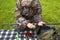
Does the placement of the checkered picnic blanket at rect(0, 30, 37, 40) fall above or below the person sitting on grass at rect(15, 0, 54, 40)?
below

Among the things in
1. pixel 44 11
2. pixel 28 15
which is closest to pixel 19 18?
pixel 28 15

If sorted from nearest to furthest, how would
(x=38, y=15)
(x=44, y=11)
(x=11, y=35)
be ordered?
(x=11, y=35) → (x=38, y=15) → (x=44, y=11)

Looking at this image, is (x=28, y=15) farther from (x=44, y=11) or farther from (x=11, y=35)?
(x=44, y=11)

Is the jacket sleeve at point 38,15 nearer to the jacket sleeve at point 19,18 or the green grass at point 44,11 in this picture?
the jacket sleeve at point 19,18

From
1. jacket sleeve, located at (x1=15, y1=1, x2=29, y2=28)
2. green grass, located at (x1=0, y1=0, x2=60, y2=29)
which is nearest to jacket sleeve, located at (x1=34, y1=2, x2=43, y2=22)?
jacket sleeve, located at (x1=15, y1=1, x2=29, y2=28)

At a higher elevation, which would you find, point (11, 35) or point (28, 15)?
point (28, 15)

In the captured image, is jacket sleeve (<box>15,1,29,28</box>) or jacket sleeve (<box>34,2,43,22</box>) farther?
jacket sleeve (<box>34,2,43,22</box>)

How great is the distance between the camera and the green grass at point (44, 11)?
445cm

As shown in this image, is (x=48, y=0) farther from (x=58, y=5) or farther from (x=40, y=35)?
(x=40, y=35)

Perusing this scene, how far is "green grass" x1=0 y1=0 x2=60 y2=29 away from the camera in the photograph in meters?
4.45

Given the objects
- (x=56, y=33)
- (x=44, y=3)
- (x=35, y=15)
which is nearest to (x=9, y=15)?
(x=44, y=3)

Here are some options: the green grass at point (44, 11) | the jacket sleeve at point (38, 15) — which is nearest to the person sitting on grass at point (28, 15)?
the jacket sleeve at point (38, 15)

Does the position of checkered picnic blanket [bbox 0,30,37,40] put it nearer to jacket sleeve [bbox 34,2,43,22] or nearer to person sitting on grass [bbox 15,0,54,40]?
person sitting on grass [bbox 15,0,54,40]

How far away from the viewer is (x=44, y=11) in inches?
185
